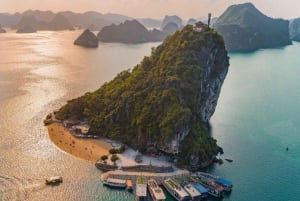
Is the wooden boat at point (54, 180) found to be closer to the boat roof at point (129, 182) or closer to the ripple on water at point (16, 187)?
the ripple on water at point (16, 187)

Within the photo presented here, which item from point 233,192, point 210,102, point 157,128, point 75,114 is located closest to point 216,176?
point 233,192

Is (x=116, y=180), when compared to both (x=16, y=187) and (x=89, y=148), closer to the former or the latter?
(x=89, y=148)

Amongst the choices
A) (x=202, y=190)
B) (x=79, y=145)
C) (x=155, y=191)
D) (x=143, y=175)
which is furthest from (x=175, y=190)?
(x=79, y=145)

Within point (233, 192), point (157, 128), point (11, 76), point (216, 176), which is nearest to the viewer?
point (233, 192)

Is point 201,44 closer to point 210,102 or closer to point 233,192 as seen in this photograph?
point 210,102

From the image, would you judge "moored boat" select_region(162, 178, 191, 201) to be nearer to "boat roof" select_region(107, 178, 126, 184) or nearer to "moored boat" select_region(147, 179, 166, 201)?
"moored boat" select_region(147, 179, 166, 201)

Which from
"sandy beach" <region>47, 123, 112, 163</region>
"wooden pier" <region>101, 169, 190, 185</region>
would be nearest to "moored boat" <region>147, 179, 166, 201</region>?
"wooden pier" <region>101, 169, 190, 185</region>
